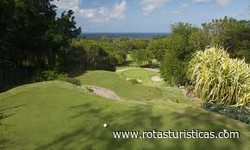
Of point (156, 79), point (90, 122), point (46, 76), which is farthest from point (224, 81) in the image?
point (156, 79)

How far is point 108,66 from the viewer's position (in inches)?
2041

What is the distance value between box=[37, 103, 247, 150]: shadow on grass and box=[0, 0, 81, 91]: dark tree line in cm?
1654

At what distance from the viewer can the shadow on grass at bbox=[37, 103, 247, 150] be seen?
9.49 meters

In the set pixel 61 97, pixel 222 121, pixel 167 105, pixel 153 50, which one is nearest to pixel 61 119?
pixel 61 97

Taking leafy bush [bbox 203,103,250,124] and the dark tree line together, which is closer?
leafy bush [bbox 203,103,250,124]

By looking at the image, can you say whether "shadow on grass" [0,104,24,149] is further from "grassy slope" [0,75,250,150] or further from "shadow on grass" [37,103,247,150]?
"shadow on grass" [37,103,247,150]

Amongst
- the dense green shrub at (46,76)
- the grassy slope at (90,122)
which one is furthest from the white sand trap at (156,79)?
the grassy slope at (90,122)

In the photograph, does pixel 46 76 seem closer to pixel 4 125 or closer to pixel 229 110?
pixel 229 110

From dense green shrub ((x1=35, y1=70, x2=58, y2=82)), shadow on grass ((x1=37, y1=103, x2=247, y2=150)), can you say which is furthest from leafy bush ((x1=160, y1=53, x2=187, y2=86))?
shadow on grass ((x1=37, y1=103, x2=247, y2=150))

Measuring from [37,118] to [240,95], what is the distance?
41.0 ft

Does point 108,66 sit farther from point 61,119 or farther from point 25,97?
point 61,119

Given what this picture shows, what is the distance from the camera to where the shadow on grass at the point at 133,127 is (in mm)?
9492

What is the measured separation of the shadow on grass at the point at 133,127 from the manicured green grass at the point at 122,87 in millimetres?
11751

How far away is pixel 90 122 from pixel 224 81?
11.0 m
